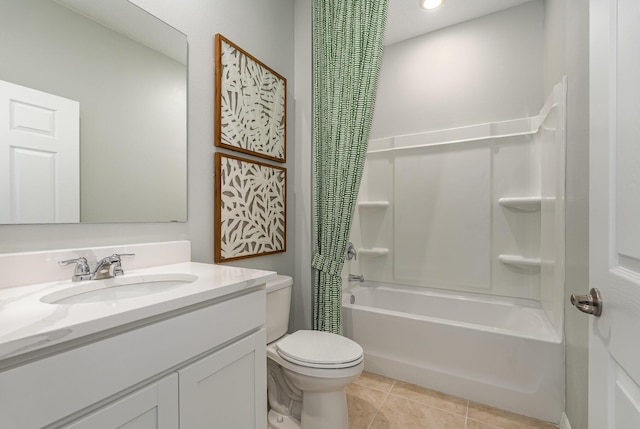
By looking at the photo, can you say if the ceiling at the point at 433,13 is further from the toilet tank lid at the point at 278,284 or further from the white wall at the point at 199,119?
the toilet tank lid at the point at 278,284

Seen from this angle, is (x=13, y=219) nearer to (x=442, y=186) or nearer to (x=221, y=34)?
(x=221, y=34)

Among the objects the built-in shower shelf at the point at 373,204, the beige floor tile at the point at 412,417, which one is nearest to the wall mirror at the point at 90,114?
the beige floor tile at the point at 412,417

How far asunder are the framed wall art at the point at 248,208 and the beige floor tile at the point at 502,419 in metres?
1.51

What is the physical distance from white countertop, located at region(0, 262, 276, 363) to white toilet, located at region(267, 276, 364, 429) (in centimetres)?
56

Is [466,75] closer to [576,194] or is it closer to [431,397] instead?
[576,194]

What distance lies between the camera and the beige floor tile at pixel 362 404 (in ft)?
5.27

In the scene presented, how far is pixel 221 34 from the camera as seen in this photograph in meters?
1.60

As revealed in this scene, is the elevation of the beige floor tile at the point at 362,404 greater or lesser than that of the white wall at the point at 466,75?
lesser

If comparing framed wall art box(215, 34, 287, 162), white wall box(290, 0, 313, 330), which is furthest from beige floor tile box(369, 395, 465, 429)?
framed wall art box(215, 34, 287, 162)

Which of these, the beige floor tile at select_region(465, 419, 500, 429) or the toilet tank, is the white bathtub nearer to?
the beige floor tile at select_region(465, 419, 500, 429)

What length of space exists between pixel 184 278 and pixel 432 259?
6.67 feet

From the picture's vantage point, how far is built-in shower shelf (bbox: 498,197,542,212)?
6.84 feet

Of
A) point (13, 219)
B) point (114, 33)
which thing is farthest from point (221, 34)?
point (13, 219)

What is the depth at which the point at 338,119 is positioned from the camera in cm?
178
